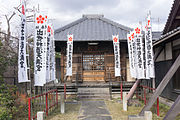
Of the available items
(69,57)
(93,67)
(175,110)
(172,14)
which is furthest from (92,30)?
(175,110)

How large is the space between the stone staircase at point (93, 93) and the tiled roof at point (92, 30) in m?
4.02

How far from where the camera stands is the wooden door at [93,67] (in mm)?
13375

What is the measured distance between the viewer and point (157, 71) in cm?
1063

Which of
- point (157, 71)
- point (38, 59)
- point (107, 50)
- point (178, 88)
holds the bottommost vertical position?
point (178, 88)

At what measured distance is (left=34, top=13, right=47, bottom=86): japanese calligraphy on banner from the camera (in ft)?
Result: 20.2

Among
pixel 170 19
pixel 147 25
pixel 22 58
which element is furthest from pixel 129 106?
pixel 22 58

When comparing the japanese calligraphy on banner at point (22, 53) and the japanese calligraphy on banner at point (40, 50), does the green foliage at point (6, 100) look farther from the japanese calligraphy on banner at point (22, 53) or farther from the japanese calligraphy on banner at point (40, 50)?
the japanese calligraphy on banner at point (40, 50)

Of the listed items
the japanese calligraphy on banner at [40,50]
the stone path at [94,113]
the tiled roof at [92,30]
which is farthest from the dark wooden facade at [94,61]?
the japanese calligraphy on banner at [40,50]

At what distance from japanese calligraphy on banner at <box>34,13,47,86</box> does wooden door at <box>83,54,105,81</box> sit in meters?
7.28

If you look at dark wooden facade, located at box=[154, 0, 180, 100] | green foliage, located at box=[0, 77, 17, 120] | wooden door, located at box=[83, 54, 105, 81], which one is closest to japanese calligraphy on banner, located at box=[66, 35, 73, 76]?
wooden door, located at box=[83, 54, 105, 81]

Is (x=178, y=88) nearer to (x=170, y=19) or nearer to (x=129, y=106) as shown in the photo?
(x=129, y=106)

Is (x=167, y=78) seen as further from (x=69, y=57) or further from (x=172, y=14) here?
(x=69, y=57)

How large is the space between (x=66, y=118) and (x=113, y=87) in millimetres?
5908

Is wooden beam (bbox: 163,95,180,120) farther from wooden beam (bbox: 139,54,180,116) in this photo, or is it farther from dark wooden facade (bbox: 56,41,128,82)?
dark wooden facade (bbox: 56,41,128,82)
